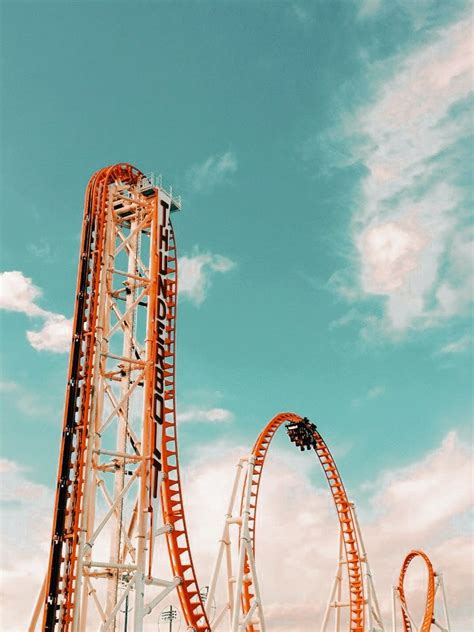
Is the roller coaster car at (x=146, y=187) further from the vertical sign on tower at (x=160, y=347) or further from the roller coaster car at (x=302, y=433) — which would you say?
the roller coaster car at (x=302, y=433)

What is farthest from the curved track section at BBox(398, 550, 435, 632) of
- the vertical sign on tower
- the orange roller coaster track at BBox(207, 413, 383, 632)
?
the vertical sign on tower

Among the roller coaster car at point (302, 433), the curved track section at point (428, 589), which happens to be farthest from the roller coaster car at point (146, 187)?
the curved track section at point (428, 589)

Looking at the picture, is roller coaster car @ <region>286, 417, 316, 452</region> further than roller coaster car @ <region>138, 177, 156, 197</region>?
Yes

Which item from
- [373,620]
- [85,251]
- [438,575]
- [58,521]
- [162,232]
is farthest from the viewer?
[438,575]

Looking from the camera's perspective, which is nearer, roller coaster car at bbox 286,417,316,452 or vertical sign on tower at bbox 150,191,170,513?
vertical sign on tower at bbox 150,191,170,513

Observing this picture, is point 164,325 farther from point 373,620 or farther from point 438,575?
point 438,575

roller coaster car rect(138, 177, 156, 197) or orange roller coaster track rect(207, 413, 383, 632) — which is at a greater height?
roller coaster car rect(138, 177, 156, 197)

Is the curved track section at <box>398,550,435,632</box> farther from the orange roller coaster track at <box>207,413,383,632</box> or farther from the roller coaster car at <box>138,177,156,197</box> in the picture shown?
the roller coaster car at <box>138,177,156,197</box>

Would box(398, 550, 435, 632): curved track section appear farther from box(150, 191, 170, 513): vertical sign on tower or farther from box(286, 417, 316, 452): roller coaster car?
box(150, 191, 170, 513): vertical sign on tower

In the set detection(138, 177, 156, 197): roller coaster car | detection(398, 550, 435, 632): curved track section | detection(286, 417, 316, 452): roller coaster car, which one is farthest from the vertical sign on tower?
detection(398, 550, 435, 632): curved track section

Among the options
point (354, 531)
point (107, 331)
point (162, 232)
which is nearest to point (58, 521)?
point (107, 331)

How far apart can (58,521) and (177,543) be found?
464cm

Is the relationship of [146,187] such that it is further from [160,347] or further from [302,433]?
[302,433]

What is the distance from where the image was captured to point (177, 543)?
24.9 meters
